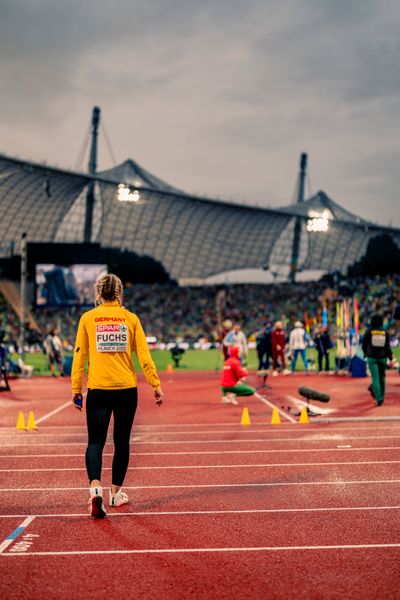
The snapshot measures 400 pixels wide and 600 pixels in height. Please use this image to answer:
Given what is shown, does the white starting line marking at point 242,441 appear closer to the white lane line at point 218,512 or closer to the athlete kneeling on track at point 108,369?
the white lane line at point 218,512

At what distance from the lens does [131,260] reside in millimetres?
89438

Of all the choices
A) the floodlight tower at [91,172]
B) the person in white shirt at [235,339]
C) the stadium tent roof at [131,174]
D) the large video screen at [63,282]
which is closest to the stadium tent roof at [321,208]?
the stadium tent roof at [131,174]

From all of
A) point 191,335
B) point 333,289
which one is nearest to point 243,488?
point 191,335

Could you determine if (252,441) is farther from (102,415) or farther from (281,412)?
(102,415)

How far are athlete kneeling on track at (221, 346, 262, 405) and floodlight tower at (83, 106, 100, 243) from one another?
60900 millimetres

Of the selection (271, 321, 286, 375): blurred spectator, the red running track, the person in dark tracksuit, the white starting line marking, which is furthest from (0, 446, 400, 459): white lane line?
(271, 321, 286, 375): blurred spectator

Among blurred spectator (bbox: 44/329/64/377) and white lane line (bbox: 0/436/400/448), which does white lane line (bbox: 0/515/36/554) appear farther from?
blurred spectator (bbox: 44/329/64/377)

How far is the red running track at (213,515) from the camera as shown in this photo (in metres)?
4.86

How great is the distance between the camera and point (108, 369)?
265 inches

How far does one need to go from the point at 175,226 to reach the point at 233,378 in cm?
7386

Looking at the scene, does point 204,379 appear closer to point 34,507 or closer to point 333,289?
point 34,507

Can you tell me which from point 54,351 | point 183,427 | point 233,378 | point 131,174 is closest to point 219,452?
point 183,427

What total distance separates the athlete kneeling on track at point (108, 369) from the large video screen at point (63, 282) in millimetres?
52854

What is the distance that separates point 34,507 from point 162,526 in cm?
140
